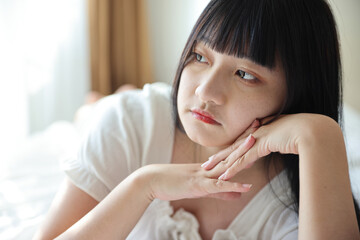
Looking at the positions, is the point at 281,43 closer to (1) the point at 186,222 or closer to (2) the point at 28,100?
(1) the point at 186,222

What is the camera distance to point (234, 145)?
958mm

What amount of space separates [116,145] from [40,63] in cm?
173

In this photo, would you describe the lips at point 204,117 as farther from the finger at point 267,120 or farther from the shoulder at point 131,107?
the shoulder at point 131,107

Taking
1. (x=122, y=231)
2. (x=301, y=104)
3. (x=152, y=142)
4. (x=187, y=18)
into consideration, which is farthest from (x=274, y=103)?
(x=187, y=18)

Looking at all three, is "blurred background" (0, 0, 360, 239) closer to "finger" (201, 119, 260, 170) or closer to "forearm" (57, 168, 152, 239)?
"forearm" (57, 168, 152, 239)

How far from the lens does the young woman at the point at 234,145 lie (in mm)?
846

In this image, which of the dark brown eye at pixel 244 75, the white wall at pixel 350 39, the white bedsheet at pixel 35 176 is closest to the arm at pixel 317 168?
the dark brown eye at pixel 244 75

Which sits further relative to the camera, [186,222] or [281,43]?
[186,222]

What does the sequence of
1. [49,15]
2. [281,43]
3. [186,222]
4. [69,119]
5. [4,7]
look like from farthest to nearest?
[69,119] → [49,15] → [4,7] → [186,222] → [281,43]

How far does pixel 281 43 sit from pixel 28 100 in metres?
2.16

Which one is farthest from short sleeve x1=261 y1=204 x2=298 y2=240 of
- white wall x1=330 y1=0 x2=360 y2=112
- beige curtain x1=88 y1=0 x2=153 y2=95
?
beige curtain x1=88 y1=0 x2=153 y2=95

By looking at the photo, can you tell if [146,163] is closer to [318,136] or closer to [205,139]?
[205,139]

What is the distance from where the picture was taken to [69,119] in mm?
2820

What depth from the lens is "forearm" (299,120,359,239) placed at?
2.70 ft
